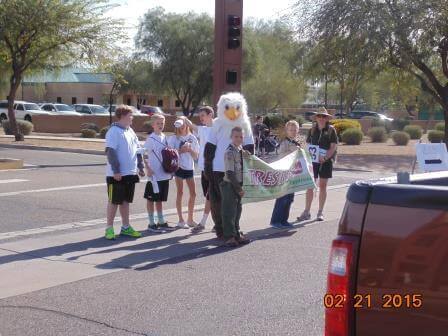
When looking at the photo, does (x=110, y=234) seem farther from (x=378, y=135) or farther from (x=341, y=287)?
(x=378, y=135)

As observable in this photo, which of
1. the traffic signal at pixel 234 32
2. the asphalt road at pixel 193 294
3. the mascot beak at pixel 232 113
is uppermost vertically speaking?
the traffic signal at pixel 234 32

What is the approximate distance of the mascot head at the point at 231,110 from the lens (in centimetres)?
927

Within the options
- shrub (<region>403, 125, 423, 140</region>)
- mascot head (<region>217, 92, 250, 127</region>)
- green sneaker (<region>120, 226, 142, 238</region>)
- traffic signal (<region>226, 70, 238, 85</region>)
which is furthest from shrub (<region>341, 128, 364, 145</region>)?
green sneaker (<region>120, 226, 142, 238</region>)

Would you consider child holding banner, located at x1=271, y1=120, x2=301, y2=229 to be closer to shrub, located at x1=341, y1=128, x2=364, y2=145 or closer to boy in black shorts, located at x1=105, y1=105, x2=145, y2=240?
boy in black shorts, located at x1=105, y1=105, x2=145, y2=240

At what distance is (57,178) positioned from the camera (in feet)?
55.2

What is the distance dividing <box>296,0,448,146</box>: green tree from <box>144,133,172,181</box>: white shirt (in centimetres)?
1631

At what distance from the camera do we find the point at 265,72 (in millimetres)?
51688

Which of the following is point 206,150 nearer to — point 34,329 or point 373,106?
point 34,329

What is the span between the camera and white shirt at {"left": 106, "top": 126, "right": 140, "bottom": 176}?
9023mm

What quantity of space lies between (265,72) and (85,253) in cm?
4404

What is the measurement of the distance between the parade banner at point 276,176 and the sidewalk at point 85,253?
0.61 meters

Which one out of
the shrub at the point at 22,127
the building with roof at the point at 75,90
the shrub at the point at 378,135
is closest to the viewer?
the shrub at the point at 22,127

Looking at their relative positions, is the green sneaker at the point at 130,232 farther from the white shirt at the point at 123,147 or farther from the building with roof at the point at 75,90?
the building with roof at the point at 75,90
